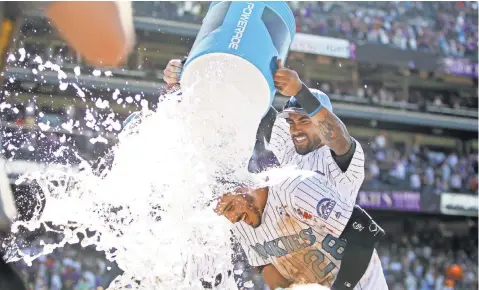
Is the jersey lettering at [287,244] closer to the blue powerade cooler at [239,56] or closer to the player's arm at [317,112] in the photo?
Result: the player's arm at [317,112]

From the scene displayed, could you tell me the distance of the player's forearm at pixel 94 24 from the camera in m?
1.66

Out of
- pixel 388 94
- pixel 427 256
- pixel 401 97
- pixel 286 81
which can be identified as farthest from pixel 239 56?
pixel 401 97

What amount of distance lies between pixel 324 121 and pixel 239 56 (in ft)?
1.86

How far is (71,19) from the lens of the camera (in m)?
1.67

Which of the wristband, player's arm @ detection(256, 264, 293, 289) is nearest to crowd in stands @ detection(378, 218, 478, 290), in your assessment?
player's arm @ detection(256, 264, 293, 289)

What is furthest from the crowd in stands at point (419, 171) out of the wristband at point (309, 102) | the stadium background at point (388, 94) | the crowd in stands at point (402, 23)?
the wristband at point (309, 102)

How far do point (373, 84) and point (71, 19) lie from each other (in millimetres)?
20907

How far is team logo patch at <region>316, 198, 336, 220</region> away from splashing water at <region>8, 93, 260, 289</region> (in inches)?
18.0

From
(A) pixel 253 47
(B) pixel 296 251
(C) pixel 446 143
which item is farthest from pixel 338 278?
(C) pixel 446 143

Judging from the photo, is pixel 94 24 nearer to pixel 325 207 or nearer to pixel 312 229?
pixel 325 207

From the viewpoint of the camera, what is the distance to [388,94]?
819 inches

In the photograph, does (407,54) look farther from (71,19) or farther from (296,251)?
(71,19)

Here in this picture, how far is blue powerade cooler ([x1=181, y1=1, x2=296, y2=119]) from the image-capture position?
143 inches

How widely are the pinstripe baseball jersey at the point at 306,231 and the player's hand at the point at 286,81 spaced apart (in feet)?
1.68
